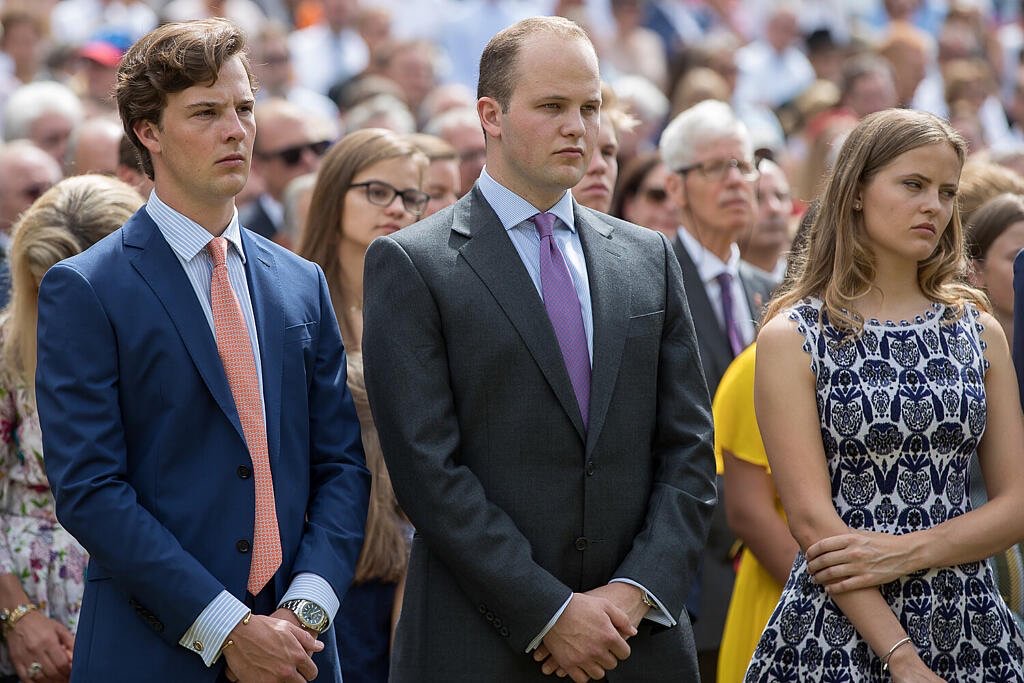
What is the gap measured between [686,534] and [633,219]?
322 centimetres

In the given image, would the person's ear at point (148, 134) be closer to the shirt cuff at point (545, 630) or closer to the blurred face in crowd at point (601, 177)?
the shirt cuff at point (545, 630)

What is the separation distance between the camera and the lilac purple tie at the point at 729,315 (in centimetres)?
541

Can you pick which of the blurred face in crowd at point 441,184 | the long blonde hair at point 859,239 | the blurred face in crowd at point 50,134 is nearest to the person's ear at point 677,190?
the blurred face in crowd at point 441,184

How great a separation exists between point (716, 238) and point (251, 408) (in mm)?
2803

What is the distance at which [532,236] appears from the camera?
11.7 ft

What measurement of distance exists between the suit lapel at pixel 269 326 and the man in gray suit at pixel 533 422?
21 cm

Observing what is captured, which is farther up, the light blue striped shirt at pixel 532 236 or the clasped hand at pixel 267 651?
the light blue striped shirt at pixel 532 236

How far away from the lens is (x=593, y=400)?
3383mm

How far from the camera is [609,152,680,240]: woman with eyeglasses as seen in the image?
21.0 ft

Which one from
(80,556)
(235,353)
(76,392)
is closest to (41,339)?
(76,392)

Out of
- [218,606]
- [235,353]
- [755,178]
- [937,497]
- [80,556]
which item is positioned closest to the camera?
[218,606]

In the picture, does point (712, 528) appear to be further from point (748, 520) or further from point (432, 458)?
point (432, 458)

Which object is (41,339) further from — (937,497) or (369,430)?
(937,497)

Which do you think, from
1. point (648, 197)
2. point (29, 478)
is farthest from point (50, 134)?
point (29, 478)
